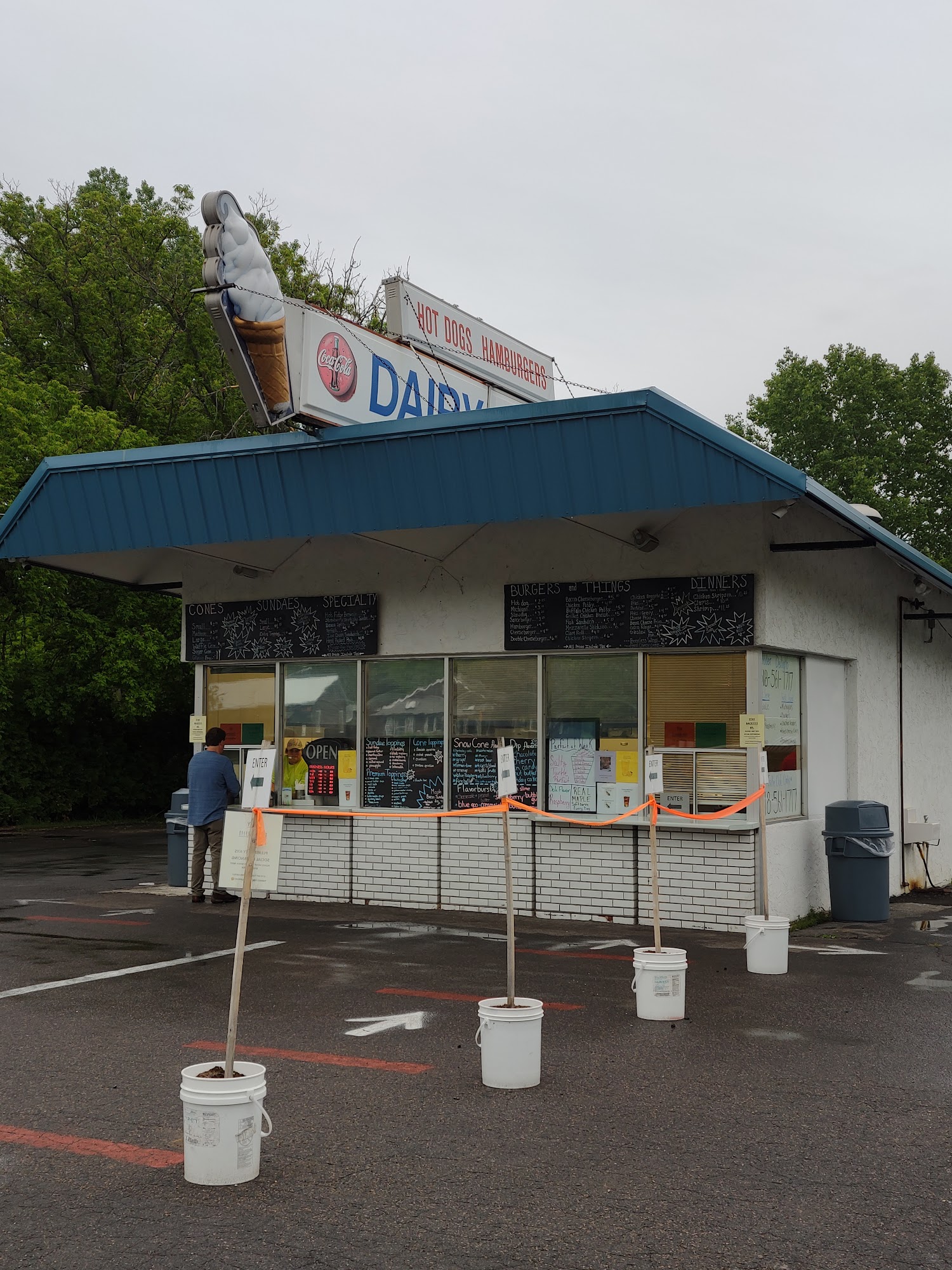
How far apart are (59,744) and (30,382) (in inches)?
304

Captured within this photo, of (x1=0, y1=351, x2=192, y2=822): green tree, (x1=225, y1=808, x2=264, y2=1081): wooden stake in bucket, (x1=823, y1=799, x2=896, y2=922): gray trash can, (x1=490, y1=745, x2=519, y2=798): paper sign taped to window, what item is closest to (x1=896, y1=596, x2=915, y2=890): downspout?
(x1=823, y1=799, x2=896, y2=922): gray trash can

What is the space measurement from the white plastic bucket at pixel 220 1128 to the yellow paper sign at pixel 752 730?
732 cm

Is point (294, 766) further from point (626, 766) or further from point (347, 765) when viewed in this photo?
point (626, 766)

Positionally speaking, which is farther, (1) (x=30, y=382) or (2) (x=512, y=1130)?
(1) (x=30, y=382)

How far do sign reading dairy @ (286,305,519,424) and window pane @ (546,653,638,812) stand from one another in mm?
2902

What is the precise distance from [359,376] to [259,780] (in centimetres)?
689

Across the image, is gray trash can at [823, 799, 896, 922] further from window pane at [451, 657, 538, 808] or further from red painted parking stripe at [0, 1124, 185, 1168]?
red painted parking stripe at [0, 1124, 185, 1168]

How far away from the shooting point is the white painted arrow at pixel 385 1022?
7.92 metres

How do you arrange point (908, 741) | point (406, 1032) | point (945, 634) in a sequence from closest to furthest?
point (406, 1032) → point (908, 741) → point (945, 634)

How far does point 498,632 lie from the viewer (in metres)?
13.1

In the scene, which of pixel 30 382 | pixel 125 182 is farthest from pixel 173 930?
pixel 125 182

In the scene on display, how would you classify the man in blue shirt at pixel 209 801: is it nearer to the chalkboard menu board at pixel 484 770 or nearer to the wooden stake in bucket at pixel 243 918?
the chalkboard menu board at pixel 484 770

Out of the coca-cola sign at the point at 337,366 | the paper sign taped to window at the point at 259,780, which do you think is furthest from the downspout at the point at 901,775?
the paper sign taped to window at the point at 259,780

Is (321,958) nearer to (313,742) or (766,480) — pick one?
(313,742)
